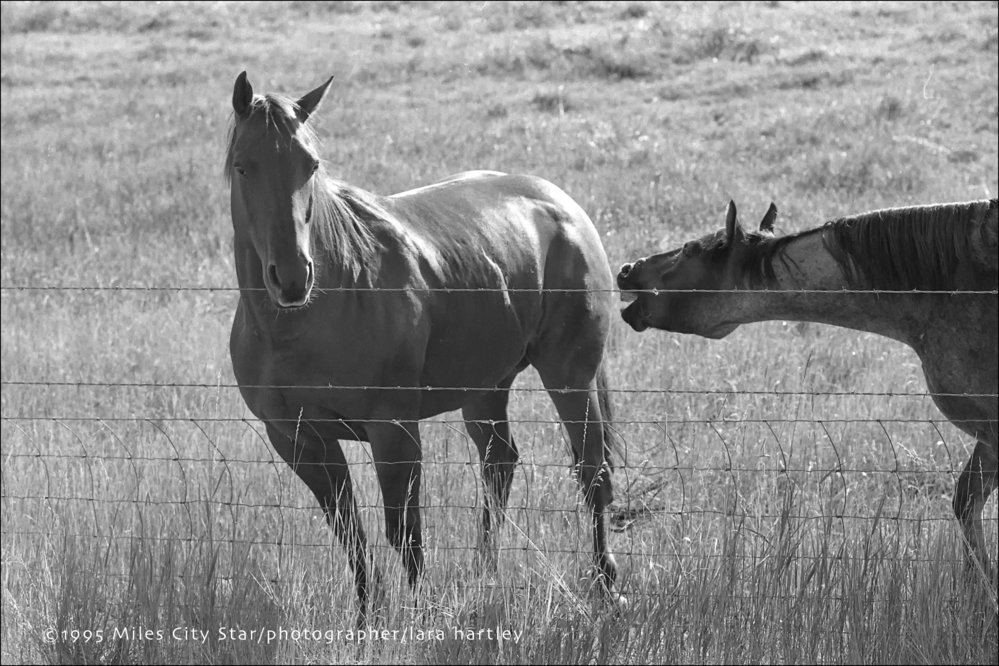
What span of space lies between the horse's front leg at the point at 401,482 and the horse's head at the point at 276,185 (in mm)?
731

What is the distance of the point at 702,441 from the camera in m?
6.34

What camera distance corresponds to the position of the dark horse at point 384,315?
4.25 metres

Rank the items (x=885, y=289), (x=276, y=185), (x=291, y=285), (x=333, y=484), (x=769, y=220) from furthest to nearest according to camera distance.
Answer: (x=769, y=220)
(x=333, y=484)
(x=885, y=289)
(x=276, y=185)
(x=291, y=285)

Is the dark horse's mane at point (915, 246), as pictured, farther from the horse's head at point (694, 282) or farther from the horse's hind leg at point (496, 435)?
the horse's hind leg at point (496, 435)

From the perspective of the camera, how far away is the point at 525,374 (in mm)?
7711

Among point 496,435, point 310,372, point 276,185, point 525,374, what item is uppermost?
point 276,185

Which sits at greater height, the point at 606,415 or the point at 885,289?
the point at 885,289

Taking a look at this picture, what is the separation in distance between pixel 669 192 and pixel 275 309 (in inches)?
300

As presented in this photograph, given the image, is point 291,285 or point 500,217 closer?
point 291,285

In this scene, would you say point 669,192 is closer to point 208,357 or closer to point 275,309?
point 208,357

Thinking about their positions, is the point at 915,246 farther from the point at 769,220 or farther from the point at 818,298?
the point at 769,220

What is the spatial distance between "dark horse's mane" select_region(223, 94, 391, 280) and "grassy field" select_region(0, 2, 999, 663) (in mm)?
927

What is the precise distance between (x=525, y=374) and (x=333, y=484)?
3040mm

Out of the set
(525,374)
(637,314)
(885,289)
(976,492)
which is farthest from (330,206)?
(525,374)
